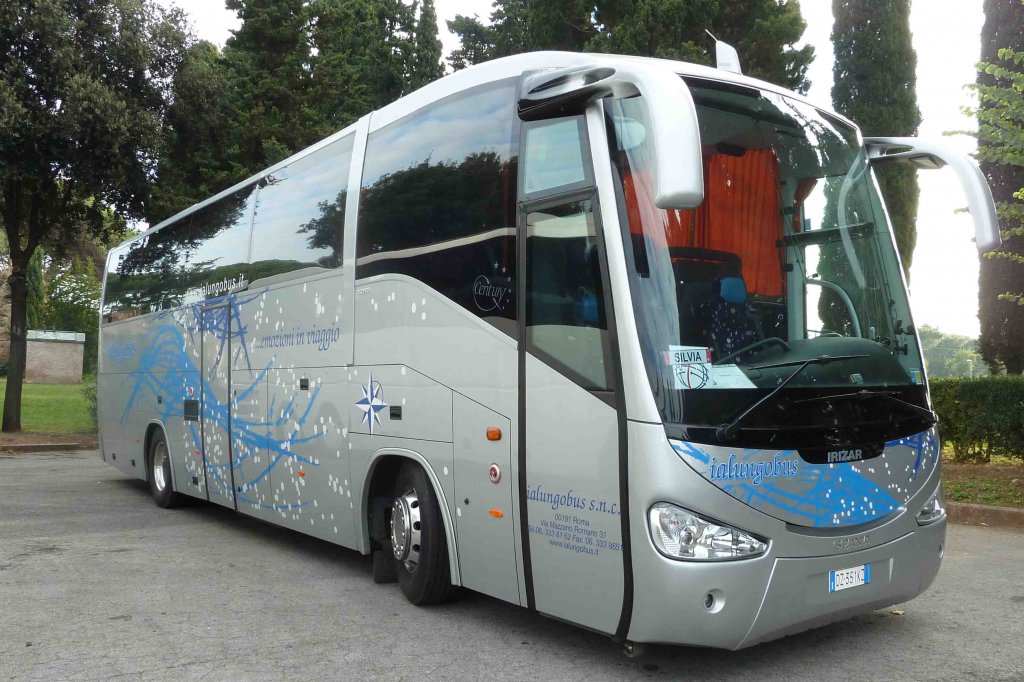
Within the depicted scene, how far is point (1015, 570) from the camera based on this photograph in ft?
24.0

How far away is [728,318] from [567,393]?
34.6 inches

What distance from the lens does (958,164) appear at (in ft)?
17.8

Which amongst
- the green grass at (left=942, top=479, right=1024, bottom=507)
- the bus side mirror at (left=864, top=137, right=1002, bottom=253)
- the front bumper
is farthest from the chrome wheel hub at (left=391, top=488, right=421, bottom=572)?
the green grass at (left=942, top=479, right=1024, bottom=507)

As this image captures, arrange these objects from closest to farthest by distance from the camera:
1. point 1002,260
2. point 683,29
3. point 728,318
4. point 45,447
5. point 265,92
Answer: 1. point 728,318
2. point 45,447
3. point 683,29
4. point 1002,260
5. point 265,92

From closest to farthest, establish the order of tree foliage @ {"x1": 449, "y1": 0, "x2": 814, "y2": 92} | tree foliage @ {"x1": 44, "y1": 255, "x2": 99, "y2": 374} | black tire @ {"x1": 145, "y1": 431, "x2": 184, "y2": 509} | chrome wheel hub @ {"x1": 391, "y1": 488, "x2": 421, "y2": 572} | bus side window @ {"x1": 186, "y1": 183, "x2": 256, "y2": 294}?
chrome wheel hub @ {"x1": 391, "y1": 488, "x2": 421, "y2": 572}
bus side window @ {"x1": 186, "y1": 183, "x2": 256, "y2": 294}
black tire @ {"x1": 145, "y1": 431, "x2": 184, "y2": 509}
tree foliage @ {"x1": 449, "y1": 0, "x2": 814, "y2": 92}
tree foliage @ {"x1": 44, "y1": 255, "x2": 99, "y2": 374}

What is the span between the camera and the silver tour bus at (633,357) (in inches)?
172

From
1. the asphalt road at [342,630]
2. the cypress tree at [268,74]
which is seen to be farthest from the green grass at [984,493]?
the cypress tree at [268,74]

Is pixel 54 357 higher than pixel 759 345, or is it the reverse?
pixel 54 357

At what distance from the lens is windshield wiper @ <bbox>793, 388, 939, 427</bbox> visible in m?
4.64

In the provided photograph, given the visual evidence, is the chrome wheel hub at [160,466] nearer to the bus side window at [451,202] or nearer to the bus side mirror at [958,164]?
the bus side window at [451,202]

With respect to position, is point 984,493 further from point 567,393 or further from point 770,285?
point 567,393

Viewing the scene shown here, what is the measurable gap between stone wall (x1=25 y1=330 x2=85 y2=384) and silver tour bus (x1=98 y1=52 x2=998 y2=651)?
4348 centimetres

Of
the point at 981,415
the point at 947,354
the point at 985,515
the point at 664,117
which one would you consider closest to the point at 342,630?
the point at 664,117

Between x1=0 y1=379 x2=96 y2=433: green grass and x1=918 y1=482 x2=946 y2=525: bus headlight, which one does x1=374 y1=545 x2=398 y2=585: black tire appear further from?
x1=0 y1=379 x2=96 y2=433: green grass
